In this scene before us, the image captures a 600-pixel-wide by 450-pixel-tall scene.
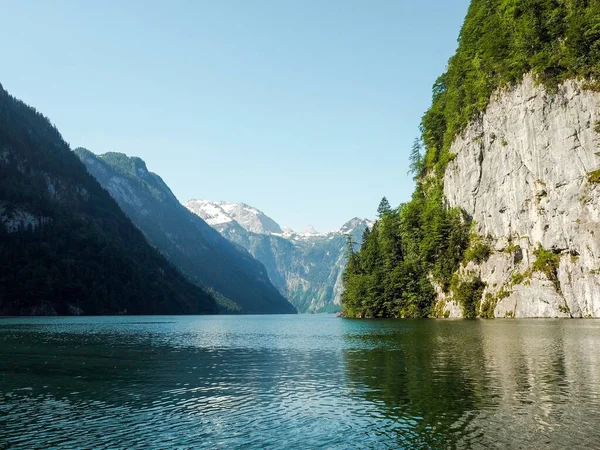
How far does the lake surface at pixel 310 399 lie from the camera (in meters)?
21.5

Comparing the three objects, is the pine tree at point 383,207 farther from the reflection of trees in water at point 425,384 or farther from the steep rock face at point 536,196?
the reflection of trees in water at point 425,384

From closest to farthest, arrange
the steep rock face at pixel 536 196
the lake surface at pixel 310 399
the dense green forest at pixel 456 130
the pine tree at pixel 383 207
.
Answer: the lake surface at pixel 310 399 < the steep rock face at pixel 536 196 < the dense green forest at pixel 456 130 < the pine tree at pixel 383 207

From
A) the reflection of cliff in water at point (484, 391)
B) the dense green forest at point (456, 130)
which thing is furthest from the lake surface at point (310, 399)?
the dense green forest at point (456, 130)

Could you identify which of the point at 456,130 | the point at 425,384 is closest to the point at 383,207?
the point at 456,130

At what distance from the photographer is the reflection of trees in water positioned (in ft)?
75.4

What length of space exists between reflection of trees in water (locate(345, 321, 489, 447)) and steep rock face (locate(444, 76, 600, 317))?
189 ft

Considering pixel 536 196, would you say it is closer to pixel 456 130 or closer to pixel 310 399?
pixel 456 130

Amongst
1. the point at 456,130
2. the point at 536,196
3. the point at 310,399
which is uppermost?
the point at 456,130

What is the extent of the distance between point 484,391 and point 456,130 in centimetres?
12171

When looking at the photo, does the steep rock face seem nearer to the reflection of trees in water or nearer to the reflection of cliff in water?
the reflection of cliff in water

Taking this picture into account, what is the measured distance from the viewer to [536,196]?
114 m

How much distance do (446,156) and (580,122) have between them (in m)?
41.9

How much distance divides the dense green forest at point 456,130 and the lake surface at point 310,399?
3052 inches

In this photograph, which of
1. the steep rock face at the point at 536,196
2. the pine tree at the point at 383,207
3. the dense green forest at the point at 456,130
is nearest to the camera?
the steep rock face at the point at 536,196
